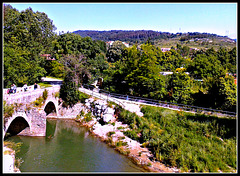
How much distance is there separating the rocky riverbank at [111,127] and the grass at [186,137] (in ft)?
2.66

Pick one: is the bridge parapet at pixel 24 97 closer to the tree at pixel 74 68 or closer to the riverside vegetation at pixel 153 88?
the riverside vegetation at pixel 153 88

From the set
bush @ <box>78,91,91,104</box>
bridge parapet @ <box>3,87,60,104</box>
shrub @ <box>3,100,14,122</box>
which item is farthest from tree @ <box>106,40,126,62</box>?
shrub @ <box>3,100,14,122</box>

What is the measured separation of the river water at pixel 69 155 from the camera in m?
17.0

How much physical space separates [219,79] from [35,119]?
23.1 m

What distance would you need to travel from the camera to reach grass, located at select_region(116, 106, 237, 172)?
58.3 feet

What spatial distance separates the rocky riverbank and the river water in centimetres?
87

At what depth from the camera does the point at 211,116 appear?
77.4 ft

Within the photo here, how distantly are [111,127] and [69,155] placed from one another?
310 inches

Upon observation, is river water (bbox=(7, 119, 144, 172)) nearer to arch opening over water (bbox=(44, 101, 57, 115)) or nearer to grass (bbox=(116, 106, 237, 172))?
grass (bbox=(116, 106, 237, 172))

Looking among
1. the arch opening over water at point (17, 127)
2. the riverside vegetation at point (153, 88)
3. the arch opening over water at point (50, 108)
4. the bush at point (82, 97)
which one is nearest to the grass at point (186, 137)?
the riverside vegetation at point (153, 88)

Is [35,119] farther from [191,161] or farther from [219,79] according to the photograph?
[219,79]

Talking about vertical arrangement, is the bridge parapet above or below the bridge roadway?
above

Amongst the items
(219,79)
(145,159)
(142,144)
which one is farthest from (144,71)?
(145,159)

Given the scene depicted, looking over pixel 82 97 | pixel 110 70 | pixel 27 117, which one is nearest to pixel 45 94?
pixel 27 117
